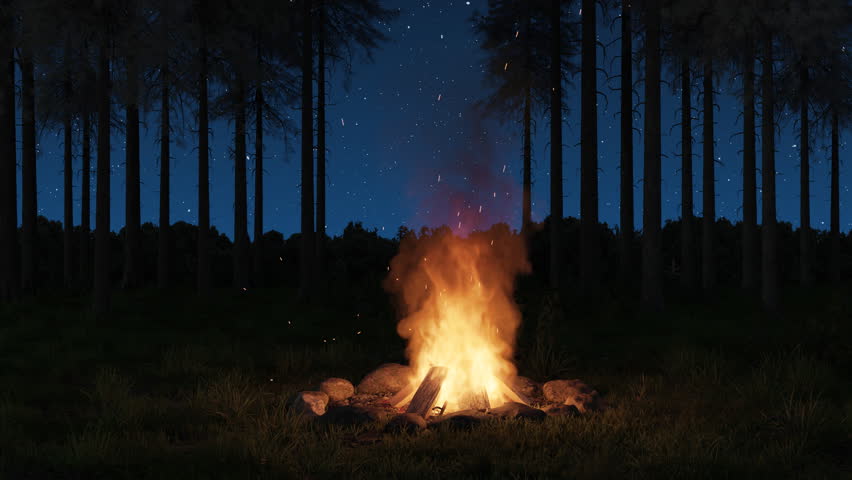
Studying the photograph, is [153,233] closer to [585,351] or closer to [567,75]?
[567,75]

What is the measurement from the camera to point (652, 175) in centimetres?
1300

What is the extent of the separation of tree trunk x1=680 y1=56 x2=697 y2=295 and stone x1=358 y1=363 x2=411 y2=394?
11.9m

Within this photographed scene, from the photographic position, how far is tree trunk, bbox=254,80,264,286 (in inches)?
746

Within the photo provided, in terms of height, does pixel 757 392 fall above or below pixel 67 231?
below

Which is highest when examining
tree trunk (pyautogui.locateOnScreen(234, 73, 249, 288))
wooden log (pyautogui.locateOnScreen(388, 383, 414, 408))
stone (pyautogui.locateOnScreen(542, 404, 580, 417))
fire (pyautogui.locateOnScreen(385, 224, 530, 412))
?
tree trunk (pyautogui.locateOnScreen(234, 73, 249, 288))

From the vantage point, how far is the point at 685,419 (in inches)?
245

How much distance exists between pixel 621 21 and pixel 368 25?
696 cm

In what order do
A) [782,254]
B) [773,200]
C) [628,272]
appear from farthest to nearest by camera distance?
1. [782,254]
2. [628,272]
3. [773,200]

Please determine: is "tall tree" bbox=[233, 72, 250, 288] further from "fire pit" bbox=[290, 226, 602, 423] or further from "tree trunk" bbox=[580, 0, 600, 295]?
"fire pit" bbox=[290, 226, 602, 423]

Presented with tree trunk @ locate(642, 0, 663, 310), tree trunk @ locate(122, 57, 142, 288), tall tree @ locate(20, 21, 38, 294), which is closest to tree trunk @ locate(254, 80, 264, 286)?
tree trunk @ locate(122, 57, 142, 288)

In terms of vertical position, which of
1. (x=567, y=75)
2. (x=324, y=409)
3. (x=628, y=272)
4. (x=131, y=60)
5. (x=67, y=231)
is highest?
(x=567, y=75)

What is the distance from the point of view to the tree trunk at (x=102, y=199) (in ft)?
41.2

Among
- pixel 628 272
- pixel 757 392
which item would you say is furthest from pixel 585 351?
pixel 628 272

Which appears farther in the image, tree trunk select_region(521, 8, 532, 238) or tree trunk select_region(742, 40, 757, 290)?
tree trunk select_region(521, 8, 532, 238)
